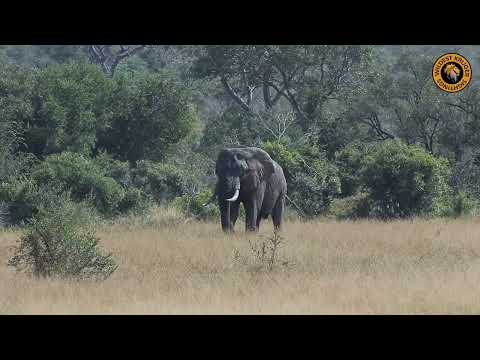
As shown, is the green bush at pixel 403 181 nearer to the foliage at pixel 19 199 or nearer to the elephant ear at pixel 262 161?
the elephant ear at pixel 262 161

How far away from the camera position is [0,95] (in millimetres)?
26812

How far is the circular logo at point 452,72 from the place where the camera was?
2198 cm

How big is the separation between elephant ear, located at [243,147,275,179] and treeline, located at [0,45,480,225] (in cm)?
302

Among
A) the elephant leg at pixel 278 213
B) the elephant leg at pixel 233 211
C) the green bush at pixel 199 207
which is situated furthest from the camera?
the green bush at pixel 199 207

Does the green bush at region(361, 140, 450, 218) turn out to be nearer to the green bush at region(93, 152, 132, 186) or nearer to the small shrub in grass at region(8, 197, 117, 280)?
the green bush at region(93, 152, 132, 186)

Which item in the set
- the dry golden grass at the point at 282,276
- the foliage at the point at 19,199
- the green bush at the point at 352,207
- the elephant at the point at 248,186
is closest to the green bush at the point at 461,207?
the green bush at the point at 352,207

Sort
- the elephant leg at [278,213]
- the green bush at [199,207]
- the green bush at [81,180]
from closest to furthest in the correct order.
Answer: the elephant leg at [278,213] → the green bush at [81,180] → the green bush at [199,207]

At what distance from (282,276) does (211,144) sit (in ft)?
67.9

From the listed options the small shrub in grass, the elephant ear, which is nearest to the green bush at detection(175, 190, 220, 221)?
the elephant ear

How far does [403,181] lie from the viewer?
23562mm

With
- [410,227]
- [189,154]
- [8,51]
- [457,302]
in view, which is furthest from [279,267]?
[8,51]

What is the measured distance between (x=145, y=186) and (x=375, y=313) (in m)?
15.6

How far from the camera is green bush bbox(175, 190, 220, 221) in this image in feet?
76.9

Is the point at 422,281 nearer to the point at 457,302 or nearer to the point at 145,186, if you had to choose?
the point at 457,302
